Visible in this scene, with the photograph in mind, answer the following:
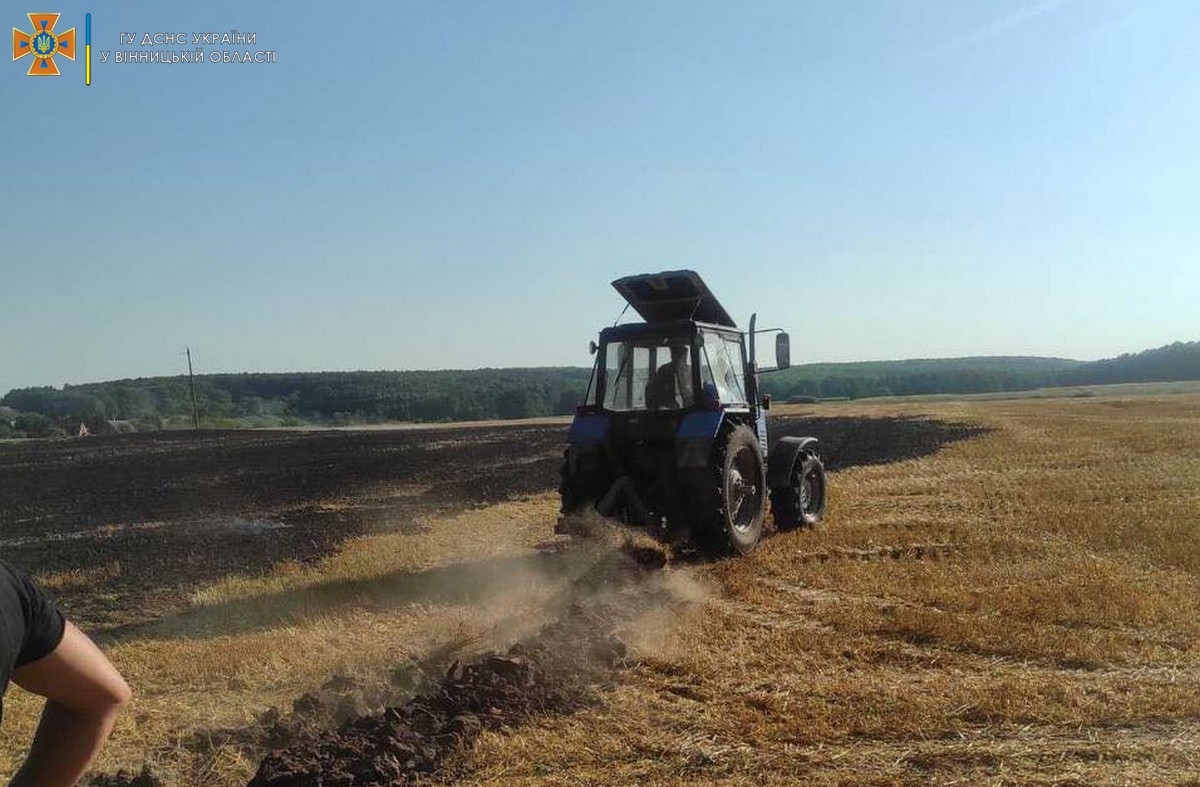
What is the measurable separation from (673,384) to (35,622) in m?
7.84

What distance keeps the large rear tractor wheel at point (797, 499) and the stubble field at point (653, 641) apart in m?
0.45

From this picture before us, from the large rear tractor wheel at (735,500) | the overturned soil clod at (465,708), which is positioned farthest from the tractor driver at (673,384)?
the overturned soil clod at (465,708)

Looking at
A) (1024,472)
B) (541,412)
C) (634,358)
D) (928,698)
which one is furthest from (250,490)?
(541,412)

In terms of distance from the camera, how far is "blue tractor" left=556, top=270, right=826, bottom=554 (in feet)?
28.7

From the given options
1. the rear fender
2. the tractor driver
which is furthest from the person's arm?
the rear fender

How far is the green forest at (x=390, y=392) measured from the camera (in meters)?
64.3

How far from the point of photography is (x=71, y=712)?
220cm

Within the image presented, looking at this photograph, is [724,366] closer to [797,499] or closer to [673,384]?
[673,384]

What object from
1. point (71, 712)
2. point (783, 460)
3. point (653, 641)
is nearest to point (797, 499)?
point (783, 460)

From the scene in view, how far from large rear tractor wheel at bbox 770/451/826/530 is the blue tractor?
141 millimetres

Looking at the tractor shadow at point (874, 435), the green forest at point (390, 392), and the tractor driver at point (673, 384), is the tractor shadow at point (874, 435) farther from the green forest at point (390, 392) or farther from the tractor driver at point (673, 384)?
the green forest at point (390, 392)

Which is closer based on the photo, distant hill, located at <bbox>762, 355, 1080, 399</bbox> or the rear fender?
the rear fender

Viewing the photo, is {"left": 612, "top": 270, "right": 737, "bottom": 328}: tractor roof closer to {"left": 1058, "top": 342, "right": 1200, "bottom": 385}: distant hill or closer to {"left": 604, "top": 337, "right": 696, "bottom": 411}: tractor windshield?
{"left": 604, "top": 337, "right": 696, "bottom": 411}: tractor windshield

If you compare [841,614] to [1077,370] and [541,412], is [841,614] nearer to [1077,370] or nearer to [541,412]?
[541,412]
